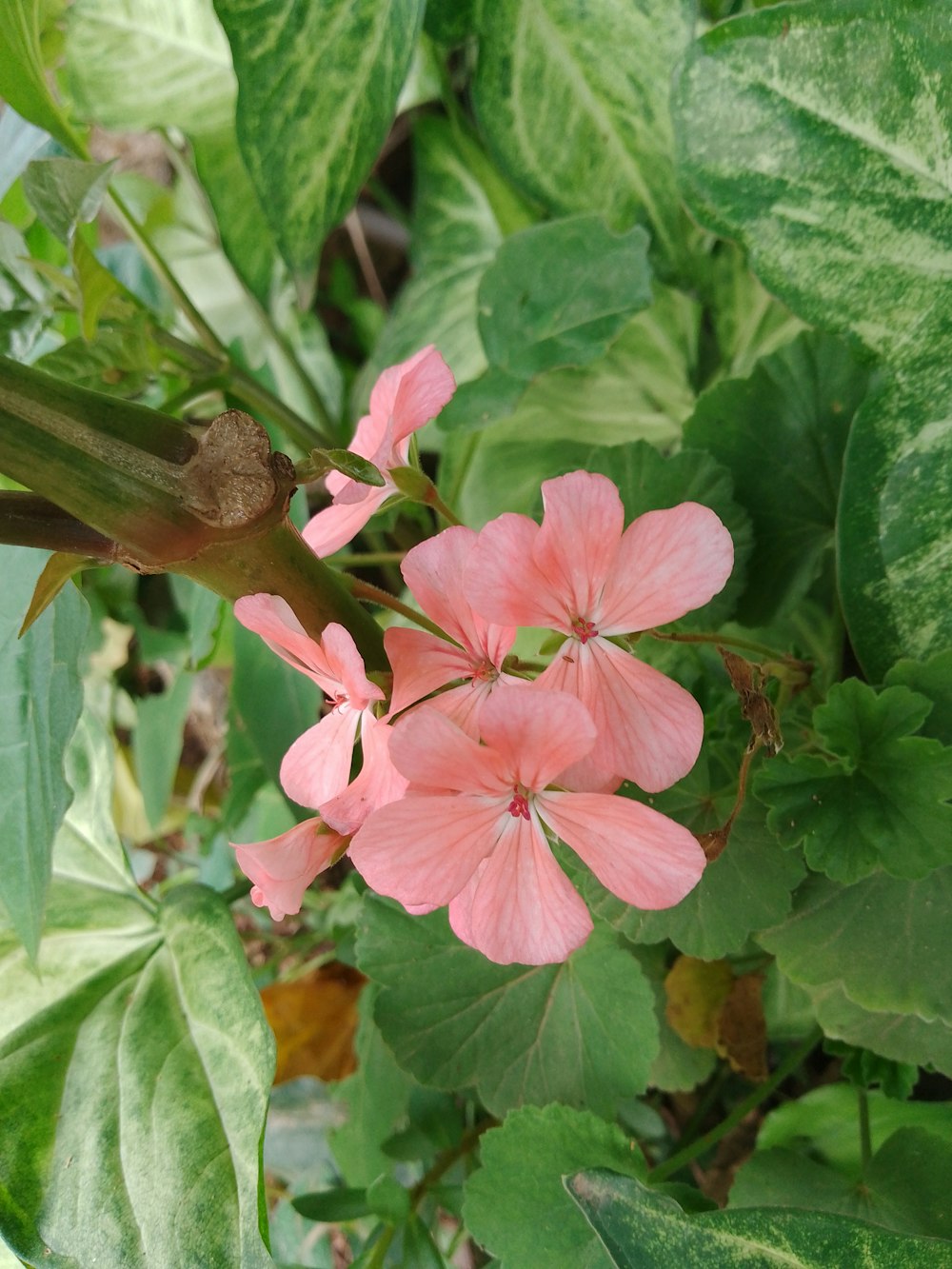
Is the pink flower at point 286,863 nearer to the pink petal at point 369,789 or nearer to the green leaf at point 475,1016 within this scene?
the pink petal at point 369,789

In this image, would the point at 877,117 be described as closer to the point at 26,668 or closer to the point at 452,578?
the point at 452,578

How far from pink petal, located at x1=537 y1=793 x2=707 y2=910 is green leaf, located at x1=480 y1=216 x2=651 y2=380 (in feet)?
1.39

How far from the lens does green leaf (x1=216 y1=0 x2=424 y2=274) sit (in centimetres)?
65

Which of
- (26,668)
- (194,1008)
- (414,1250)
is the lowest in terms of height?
(414,1250)

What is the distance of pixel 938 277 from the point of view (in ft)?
1.60

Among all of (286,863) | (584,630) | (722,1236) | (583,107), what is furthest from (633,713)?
(583,107)

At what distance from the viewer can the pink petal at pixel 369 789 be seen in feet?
1.26

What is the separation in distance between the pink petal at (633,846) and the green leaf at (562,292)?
1.39 ft

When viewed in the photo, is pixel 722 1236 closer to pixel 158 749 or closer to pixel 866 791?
pixel 866 791

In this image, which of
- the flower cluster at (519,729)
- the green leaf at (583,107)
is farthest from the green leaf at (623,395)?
the flower cluster at (519,729)

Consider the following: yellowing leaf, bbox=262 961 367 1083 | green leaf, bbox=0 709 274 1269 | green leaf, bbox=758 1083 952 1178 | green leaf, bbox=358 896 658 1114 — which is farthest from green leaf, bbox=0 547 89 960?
green leaf, bbox=758 1083 952 1178

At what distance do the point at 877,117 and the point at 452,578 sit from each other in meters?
0.34

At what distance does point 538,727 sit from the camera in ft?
1.06

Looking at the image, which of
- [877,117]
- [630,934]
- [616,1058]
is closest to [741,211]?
[877,117]
